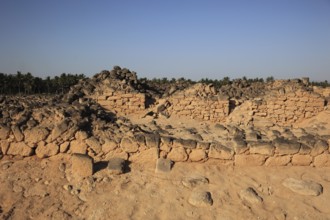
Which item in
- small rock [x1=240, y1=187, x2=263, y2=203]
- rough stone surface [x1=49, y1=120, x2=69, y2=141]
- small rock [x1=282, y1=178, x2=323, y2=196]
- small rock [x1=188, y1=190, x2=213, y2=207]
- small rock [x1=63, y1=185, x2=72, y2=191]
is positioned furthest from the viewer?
rough stone surface [x1=49, y1=120, x2=69, y2=141]

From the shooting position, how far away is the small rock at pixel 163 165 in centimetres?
521

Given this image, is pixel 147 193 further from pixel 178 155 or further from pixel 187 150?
pixel 187 150

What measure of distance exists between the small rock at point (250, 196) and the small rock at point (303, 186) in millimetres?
730

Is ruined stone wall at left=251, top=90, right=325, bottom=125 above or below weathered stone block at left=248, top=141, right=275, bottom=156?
above

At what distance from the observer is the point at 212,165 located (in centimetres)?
555

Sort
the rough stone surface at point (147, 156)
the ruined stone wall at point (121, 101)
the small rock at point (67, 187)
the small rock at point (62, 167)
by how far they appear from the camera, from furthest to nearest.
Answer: the ruined stone wall at point (121, 101)
the rough stone surface at point (147, 156)
the small rock at point (62, 167)
the small rock at point (67, 187)

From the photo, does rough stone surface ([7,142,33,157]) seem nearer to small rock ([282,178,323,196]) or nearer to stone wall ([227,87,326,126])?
small rock ([282,178,323,196])

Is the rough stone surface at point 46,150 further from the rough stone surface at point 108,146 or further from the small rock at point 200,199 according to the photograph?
the small rock at point 200,199

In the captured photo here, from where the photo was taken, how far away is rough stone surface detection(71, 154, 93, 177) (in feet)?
16.2

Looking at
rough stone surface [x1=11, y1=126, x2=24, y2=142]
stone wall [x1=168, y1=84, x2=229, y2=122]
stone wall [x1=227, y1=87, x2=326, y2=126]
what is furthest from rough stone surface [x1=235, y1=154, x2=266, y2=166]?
stone wall [x1=168, y1=84, x2=229, y2=122]

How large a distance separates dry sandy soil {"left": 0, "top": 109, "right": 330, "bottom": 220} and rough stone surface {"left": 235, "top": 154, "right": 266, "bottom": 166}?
131 mm

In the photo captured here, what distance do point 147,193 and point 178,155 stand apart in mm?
1245

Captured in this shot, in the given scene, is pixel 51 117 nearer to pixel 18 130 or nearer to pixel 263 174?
pixel 18 130

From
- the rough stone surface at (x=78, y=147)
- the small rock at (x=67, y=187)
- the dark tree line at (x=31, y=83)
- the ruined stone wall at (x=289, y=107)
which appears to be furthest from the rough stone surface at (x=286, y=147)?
the dark tree line at (x=31, y=83)
